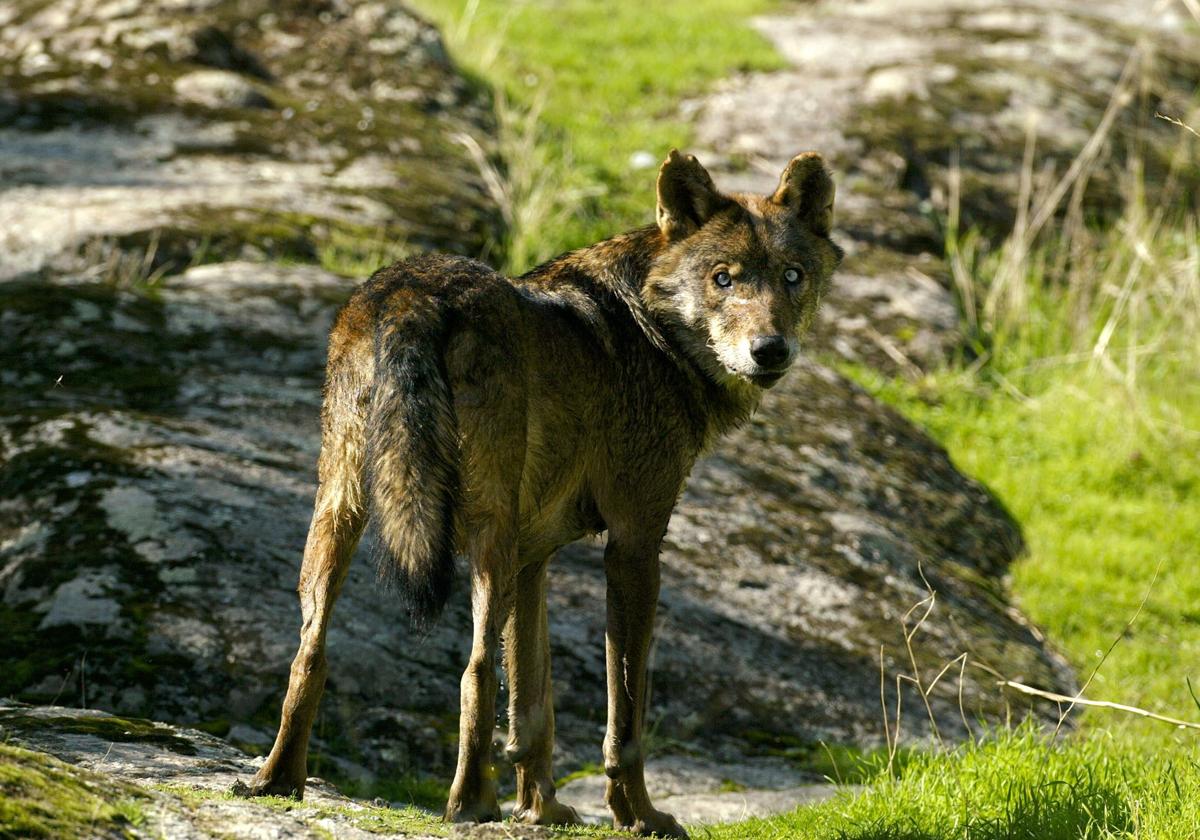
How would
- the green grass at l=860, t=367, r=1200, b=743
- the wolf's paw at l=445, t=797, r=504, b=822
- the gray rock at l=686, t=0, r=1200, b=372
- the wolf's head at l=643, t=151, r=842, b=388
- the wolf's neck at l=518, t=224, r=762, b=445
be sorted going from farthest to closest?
the gray rock at l=686, t=0, r=1200, b=372 < the green grass at l=860, t=367, r=1200, b=743 < the wolf's neck at l=518, t=224, r=762, b=445 < the wolf's head at l=643, t=151, r=842, b=388 < the wolf's paw at l=445, t=797, r=504, b=822

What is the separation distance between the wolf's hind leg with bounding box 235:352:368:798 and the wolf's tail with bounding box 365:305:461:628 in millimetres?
252

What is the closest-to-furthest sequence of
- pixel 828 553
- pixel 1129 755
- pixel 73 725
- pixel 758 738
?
pixel 73 725, pixel 1129 755, pixel 758 738, pixel 828 553

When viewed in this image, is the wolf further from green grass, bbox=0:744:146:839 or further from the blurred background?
green grass, bbox=0:744:146:839

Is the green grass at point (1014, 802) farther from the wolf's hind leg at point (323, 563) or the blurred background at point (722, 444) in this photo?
the wolf's hind leg at point (323, 563)

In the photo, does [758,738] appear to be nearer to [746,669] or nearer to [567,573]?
[746,669]

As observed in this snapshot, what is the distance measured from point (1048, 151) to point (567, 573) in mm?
8670

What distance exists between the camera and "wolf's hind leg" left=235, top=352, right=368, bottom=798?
14.1ft

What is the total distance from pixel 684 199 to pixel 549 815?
8.40ft

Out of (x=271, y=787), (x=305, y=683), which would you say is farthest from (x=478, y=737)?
(x=271, y=787)

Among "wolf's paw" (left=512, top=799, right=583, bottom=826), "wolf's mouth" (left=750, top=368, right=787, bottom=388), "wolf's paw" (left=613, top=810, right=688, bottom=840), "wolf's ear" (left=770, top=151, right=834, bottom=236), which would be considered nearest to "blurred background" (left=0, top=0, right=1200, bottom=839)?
"wolf's paw" (left=613, top=810, right=688, bottom=840)

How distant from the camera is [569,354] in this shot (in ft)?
16.2

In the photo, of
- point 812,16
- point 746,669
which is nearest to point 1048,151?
point 812,16

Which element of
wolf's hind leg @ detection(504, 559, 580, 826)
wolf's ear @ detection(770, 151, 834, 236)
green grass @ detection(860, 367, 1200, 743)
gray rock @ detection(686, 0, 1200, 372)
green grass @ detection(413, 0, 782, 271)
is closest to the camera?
wolf's hind leg @ detection(504, 559, 580, 826)

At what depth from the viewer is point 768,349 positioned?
514cm
